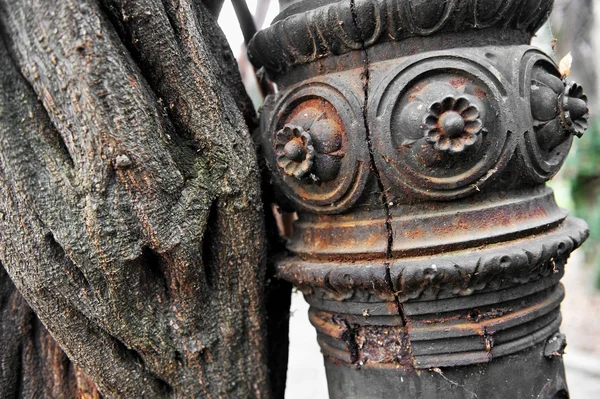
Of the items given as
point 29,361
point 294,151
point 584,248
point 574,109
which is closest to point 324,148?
point 294,151

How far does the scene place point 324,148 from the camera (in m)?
1.12

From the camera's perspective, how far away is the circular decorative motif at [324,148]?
1.10 m

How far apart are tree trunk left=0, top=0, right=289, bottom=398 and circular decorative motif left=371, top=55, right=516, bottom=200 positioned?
34 cm

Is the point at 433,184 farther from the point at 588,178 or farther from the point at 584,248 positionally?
the point at 584,248

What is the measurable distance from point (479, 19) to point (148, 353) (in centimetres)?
104

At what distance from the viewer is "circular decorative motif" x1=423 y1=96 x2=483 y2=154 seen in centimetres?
101

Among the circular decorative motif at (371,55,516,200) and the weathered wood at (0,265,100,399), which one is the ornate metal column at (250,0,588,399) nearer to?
the circular decorative motif at (371,55,516,200)

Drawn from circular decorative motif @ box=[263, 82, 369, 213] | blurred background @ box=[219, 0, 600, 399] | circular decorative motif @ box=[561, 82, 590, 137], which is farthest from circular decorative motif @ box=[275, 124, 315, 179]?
blurred background @ box=[219, 0, 600, 399]

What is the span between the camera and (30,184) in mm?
1001

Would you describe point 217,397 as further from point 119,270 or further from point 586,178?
point 586,178

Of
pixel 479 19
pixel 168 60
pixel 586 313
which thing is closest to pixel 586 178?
pixel 586 313

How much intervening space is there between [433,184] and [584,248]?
18.5 feet

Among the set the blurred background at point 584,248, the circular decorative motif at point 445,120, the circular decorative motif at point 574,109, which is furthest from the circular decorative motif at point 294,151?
the blurred background at point 584,248

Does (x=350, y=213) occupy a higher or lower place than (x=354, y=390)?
higher
